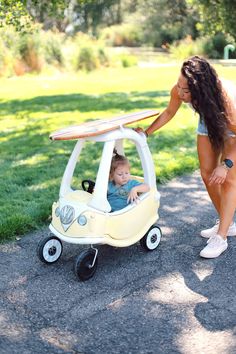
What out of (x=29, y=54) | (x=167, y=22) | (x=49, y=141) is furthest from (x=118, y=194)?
(x=167, y=22)

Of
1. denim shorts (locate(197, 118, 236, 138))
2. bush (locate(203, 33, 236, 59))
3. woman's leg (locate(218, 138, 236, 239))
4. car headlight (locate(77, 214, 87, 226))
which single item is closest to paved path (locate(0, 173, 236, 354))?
woman's leg (locate(218, 138, 236, 239))

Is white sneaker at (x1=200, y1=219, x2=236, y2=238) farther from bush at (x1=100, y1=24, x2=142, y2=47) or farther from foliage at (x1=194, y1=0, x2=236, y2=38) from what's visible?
bush at (x1=100, y1=24, x2=142, y2=47)

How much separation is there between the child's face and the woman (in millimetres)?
281

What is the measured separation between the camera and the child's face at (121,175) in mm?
3357

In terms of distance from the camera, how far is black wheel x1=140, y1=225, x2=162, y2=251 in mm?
3441

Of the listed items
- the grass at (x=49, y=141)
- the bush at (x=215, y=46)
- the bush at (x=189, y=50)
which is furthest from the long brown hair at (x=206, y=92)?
the bush at (x=215, y=46)

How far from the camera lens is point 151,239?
349 centimetres

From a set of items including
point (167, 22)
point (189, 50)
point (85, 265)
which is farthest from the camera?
point (167, 22)

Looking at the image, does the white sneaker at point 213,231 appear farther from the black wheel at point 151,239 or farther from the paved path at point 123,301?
the black wheel at point 151,239

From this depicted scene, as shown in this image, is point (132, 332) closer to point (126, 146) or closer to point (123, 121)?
point (123, 121)

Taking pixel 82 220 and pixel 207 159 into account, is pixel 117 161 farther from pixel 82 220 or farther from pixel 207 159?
pixel 207 159

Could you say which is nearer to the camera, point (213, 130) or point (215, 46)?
point (213, 130)

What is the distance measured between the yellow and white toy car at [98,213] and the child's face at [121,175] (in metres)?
0.15

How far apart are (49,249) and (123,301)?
667 millimetres
